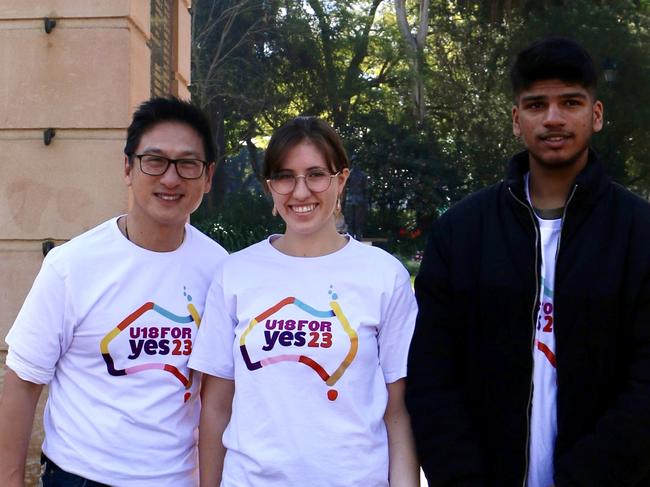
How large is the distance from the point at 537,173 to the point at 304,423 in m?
1.03

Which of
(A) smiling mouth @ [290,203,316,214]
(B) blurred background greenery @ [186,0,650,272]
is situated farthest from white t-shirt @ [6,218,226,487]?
(B) blurred background greenery @ [186,0,650,272]

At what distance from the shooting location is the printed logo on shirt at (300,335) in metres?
2.21

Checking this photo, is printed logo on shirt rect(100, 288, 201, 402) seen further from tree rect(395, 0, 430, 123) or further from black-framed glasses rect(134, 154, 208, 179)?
tree rect(395, 0, 430, 123)

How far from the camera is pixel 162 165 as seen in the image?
8.04 ft

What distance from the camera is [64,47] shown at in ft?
13.7

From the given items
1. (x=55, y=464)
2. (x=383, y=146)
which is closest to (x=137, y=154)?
(x=55, y=464)

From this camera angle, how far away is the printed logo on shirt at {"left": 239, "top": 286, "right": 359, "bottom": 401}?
2.21 metres

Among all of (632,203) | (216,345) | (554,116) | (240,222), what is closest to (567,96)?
(554,116)

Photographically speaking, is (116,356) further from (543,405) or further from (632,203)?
(632,203)

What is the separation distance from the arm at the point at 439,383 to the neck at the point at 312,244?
0.97ft

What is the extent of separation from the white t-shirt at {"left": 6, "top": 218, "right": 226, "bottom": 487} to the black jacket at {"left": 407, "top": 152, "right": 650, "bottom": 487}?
0.74 m

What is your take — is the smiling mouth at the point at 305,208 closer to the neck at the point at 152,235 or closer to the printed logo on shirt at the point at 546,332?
the neck at the point at 152,235

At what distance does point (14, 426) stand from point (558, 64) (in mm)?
1977

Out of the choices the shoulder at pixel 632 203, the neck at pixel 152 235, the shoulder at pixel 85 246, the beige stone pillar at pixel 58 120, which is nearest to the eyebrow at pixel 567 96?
the shoulder at pixel 632 203
